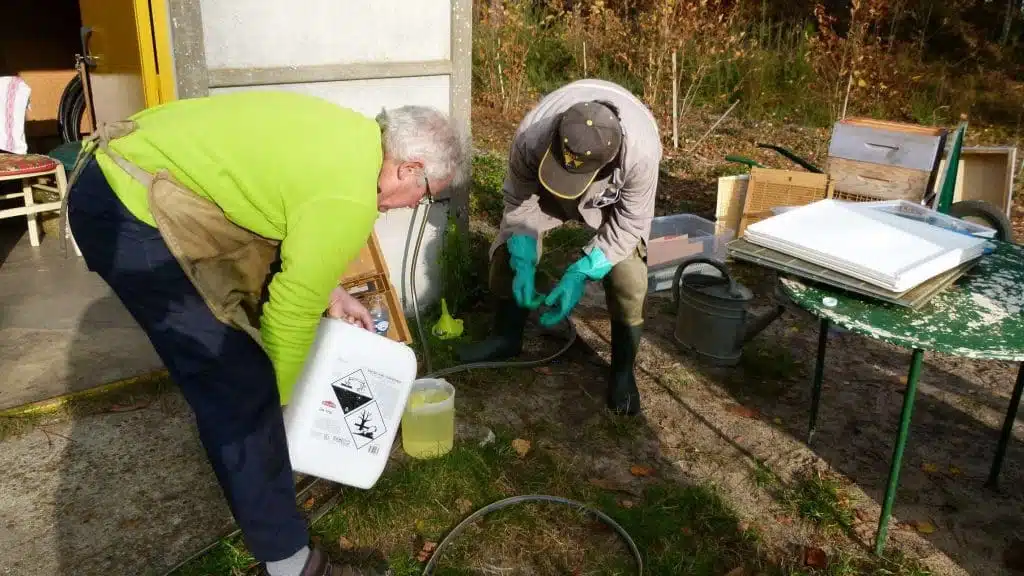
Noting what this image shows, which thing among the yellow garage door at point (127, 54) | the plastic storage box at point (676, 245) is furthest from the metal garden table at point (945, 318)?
the yellow garage door at point (127, 54)

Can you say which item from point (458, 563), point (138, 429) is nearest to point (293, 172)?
point (458, 563)

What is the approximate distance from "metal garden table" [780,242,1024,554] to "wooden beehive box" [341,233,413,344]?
203cm

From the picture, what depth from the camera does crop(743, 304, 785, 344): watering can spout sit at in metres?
3.91

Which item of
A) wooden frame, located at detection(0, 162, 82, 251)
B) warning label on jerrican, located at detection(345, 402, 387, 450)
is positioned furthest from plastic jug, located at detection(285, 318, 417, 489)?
wooden frame, located at detection(0, 162, 82, 251)

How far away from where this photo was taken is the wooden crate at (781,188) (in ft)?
16.5

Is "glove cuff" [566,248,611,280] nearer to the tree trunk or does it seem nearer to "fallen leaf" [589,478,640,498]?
"fallen leaf" [589,478,640,498]

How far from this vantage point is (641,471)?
3201 mm

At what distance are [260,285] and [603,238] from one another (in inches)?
65.2

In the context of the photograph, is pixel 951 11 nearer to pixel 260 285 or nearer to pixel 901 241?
pixel 901 241

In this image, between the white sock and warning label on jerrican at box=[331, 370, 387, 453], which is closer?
the white sock

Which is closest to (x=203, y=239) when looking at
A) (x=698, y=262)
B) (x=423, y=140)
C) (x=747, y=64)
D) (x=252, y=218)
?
(x=252, y=218)

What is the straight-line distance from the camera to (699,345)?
163 inches

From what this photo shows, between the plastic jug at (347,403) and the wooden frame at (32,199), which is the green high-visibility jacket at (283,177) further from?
the wooden frame at (32,199)

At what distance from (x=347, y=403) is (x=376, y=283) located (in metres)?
1.35
